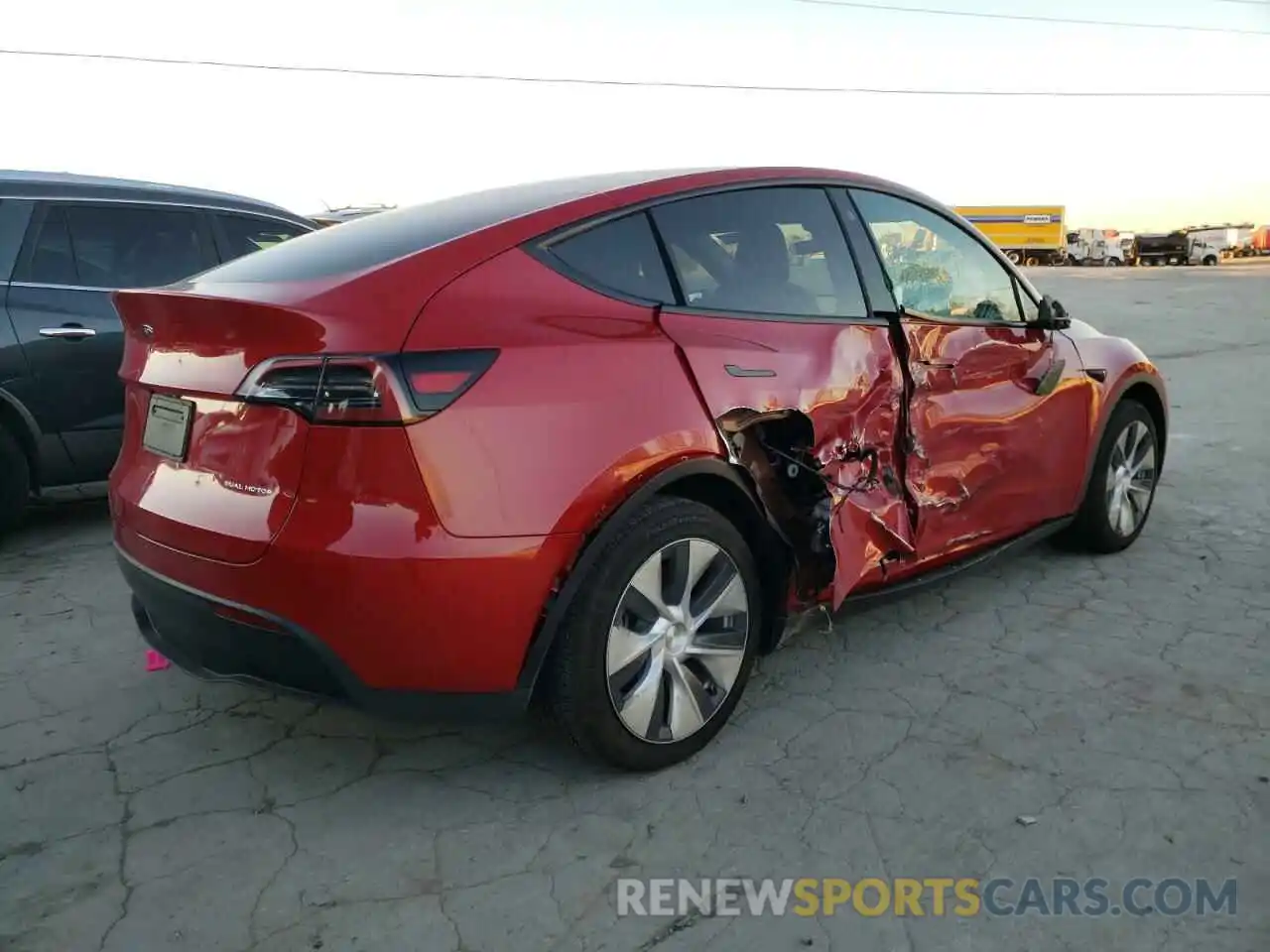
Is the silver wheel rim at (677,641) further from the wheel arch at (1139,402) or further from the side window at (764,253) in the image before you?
the wheel arch at (1139,402)

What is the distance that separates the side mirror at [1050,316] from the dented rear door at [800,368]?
3.37 feet

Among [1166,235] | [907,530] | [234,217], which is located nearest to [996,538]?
[907,530]

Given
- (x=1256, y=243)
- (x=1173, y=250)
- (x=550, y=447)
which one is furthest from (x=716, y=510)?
(x=1256, y=243)

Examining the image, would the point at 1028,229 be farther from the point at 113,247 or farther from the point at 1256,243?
the point at 113,247

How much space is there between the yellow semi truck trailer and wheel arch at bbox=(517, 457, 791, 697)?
2440 inches

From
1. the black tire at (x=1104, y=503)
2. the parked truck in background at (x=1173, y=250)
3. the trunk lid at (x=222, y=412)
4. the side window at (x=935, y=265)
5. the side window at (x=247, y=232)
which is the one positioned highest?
the parked truck in background at (x=1173, y=250)

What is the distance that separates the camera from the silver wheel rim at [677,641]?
8.38 ft

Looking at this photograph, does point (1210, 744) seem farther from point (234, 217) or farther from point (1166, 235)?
point (1166, 235)

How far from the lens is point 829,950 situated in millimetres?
2076

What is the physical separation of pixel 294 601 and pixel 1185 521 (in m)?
4.65

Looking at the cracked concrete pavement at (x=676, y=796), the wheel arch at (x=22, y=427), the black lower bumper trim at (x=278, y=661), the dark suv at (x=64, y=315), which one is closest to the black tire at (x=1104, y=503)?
the cracked concrete pavement at (x=676, y=796)

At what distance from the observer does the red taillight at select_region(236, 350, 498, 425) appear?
216 cm

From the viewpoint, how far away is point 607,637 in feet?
8.13

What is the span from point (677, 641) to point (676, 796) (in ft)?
1.37
